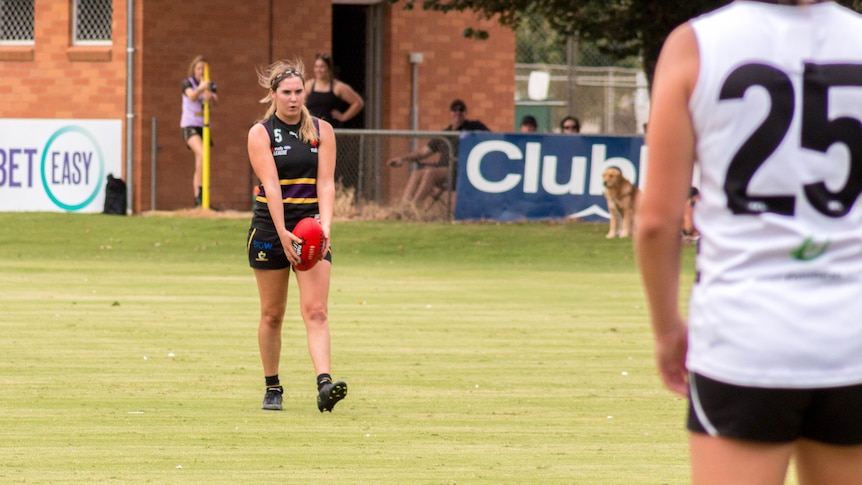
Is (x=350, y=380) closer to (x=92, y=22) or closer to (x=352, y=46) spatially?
(x=92, y=22)

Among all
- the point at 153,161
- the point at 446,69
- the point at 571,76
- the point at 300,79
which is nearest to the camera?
the point at 300,79

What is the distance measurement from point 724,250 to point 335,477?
13.3 feet

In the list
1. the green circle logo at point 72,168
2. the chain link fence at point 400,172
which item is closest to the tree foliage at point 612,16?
the chain link fence at point 400,172

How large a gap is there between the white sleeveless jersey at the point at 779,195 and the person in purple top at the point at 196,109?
22855mm

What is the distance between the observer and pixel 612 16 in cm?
2605

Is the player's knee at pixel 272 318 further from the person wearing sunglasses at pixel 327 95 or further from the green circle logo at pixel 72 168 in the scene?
the green circle logo at pixel 72 168

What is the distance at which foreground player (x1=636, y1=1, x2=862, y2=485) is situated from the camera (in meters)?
3.17

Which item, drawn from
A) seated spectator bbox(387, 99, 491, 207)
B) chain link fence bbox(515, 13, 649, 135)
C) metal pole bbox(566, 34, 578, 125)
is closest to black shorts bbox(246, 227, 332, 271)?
seated spectator bbox(387, 99, 491, 207)

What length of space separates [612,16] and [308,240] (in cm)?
1793

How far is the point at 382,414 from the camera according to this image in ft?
29.8

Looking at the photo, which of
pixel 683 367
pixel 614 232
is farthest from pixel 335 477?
pixel 614 232

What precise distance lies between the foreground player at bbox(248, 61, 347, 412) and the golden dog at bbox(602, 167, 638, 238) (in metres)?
15.3

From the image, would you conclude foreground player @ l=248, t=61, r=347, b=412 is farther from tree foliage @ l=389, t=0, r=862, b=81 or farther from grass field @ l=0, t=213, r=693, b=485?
tree foliage @ l=389, t=0, r=862, b=81

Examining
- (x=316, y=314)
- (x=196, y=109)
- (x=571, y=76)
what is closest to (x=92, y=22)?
(x=196, y=109)
